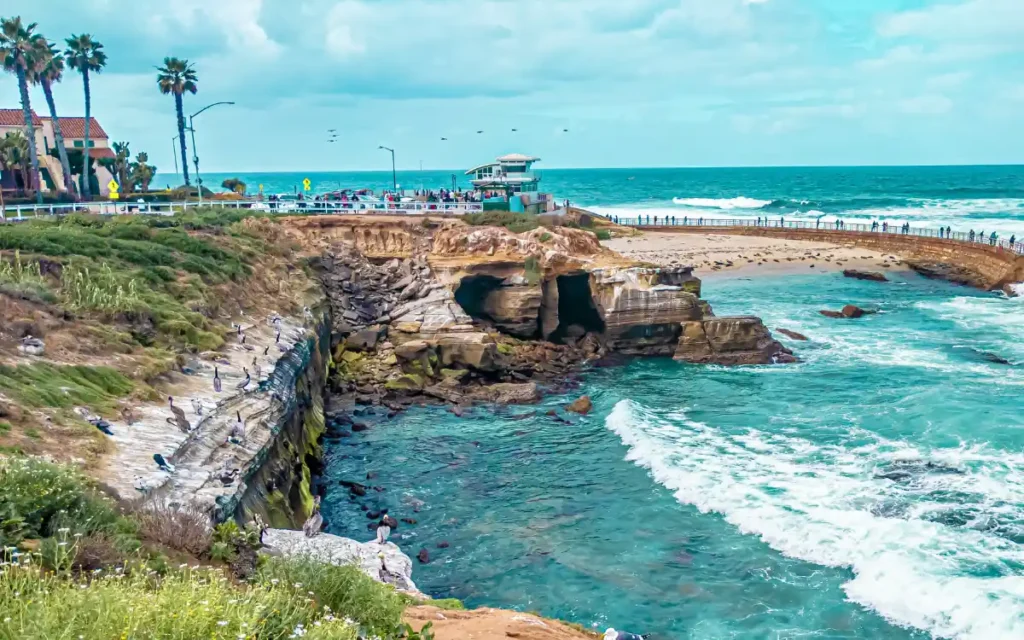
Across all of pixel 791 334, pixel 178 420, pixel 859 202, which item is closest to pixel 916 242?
pixel 791 334

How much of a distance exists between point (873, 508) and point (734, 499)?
10.6 feet

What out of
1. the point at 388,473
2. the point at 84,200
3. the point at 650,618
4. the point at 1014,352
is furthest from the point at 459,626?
the point at 84,200

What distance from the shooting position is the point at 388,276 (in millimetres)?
38094

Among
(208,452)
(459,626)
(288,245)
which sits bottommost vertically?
(459,626)

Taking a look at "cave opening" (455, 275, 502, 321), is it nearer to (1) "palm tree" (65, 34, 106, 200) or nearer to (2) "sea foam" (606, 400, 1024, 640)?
(2) "sea foam" (606, 400, 1024, 640)

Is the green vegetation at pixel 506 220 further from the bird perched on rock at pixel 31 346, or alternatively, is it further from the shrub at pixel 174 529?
the shrub at pixel 174 529

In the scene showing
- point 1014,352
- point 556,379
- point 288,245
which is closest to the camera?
point 556,379

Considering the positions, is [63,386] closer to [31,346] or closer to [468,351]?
[31,346]

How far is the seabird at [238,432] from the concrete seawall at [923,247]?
51.1 metres

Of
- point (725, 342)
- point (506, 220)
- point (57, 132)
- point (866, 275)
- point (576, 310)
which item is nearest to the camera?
point (725, 342)

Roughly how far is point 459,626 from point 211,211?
3415 cm

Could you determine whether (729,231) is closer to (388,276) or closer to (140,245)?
(388,276)

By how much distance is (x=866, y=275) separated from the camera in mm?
55312

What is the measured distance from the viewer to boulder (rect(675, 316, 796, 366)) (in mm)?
34375
